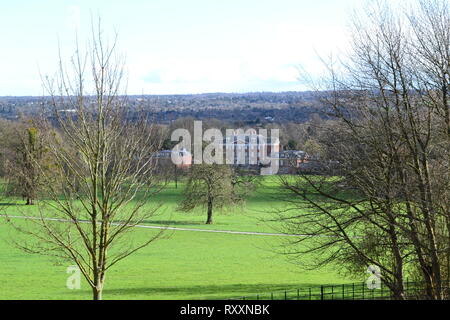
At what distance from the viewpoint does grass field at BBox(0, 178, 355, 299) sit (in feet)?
96.3

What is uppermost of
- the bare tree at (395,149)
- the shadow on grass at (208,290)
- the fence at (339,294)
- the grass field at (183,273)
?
the bare tree at (395,149)

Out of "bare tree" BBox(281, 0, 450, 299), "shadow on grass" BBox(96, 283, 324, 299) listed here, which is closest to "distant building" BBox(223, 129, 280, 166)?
"shadow on grass" BBox(96, 283, 324, 299)

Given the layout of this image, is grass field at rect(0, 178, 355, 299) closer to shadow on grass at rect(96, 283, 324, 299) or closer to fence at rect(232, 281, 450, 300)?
shadow on grass at rect(96, 283, 324, 299)

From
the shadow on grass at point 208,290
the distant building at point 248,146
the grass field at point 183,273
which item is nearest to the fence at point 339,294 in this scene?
the shadow on grass at point 208,290

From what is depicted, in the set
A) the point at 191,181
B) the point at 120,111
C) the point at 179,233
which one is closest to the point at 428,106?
the point at 120,111

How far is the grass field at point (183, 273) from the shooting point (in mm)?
29359

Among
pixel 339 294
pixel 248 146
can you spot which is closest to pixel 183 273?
pixel 339 294

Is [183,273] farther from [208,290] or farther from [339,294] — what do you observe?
[339,294]

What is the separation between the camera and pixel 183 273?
35.9 m

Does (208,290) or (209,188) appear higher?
(209,188)

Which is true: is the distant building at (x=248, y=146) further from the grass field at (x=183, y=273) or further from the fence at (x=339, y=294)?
the fence at (x=339, y=294)

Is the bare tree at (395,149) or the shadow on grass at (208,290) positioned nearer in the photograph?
the bare tree at (395,149)

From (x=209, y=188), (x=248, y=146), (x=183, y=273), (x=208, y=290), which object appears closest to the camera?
(x=208, y=290)
